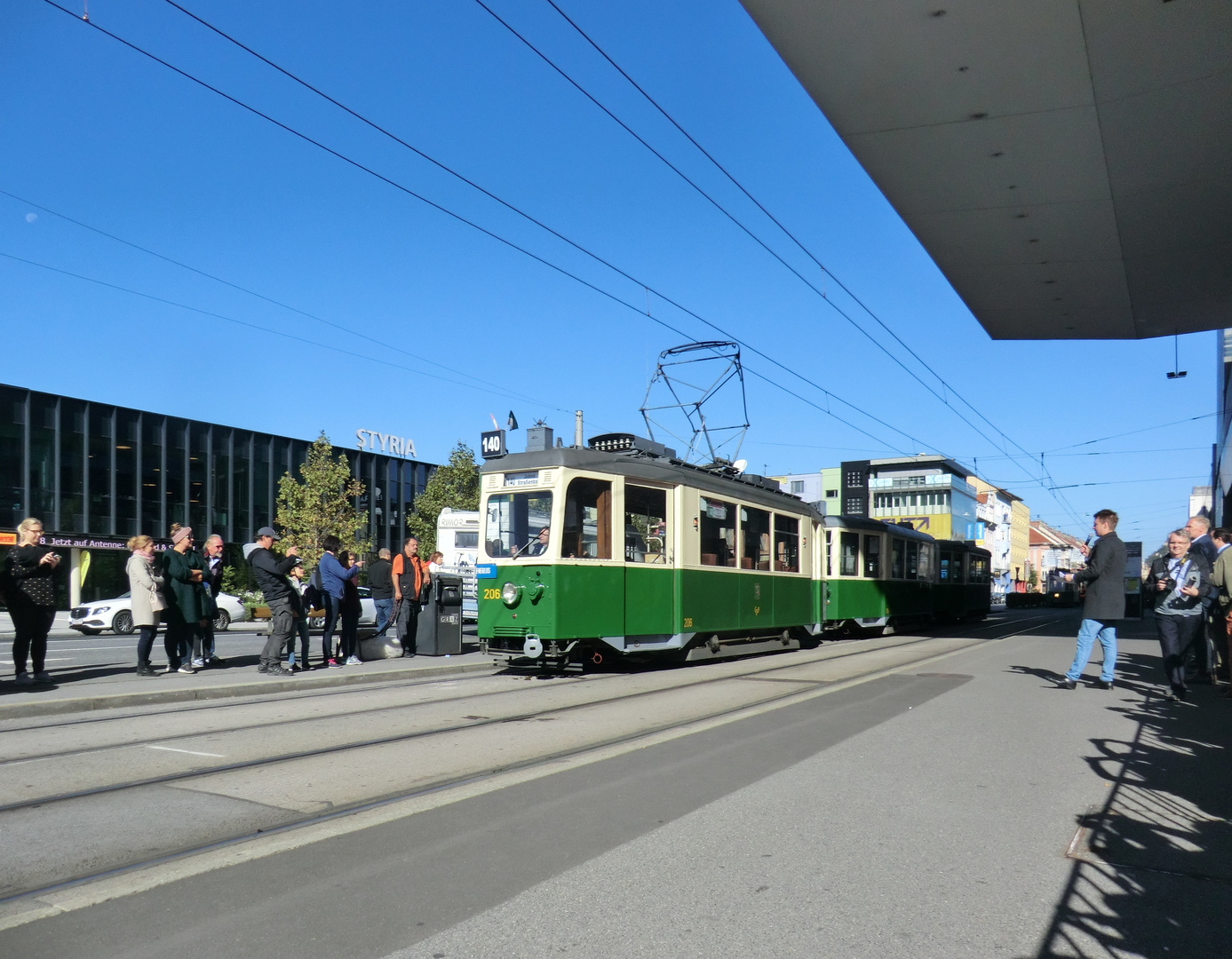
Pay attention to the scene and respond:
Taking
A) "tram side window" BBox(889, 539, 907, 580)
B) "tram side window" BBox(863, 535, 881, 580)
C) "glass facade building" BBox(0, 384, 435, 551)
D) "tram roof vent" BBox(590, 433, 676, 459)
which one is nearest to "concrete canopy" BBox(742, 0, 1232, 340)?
"tram roof vent" BBox(590, 433, 676, 459)

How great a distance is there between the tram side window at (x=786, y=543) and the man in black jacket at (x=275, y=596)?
8.35 metres

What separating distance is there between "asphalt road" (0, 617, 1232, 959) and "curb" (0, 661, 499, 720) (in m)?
0.27

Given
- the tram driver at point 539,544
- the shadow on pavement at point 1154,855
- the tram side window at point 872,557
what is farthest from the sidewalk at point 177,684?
the tram side window at point 872,557

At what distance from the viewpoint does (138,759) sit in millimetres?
6750

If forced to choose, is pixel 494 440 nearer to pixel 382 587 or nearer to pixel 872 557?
pixel 382 587

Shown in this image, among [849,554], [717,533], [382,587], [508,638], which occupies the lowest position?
→ [508,638]

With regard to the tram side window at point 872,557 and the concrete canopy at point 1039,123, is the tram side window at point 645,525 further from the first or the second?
the tram side window at point 872,557

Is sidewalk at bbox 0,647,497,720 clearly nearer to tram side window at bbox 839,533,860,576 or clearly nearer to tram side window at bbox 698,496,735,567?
tram side window at bbox 698,496,735,567

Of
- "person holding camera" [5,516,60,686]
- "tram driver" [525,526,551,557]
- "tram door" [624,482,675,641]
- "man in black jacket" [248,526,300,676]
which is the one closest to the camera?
"person holding camera" [5,516,60,686]

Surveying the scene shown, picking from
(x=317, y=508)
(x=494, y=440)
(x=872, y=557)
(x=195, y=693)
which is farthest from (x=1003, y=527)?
(x=195, y=693)

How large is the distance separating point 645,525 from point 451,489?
32297 millimetres

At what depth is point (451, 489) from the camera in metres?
44.8

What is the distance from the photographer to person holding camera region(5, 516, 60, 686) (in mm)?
9836

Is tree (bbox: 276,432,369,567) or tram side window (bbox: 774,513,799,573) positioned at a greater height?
tree (bbox: 276,432,369,567)
